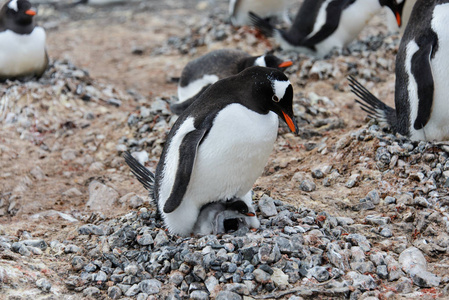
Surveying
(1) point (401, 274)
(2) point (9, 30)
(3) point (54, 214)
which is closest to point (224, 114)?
(1) point (401, 274)

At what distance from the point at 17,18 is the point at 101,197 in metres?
2.60

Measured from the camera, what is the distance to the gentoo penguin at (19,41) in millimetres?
6109

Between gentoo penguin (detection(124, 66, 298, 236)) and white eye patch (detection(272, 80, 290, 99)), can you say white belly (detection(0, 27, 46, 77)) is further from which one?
white eye patch (detection(272, 80, 290, 99))

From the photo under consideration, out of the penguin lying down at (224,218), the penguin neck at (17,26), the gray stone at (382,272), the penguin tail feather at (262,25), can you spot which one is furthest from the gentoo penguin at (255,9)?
the gray stone at (382,272)

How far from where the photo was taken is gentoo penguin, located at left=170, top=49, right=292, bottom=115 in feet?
17.7

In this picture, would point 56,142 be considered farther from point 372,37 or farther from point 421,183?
point 372,37

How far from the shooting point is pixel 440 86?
4129mm

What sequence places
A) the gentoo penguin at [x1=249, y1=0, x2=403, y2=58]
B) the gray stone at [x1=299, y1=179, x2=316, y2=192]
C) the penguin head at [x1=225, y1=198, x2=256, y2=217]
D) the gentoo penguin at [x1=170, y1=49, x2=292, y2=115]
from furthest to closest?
the gentoo penguin at [x1=249, y1=0, x2=403, y2=58] < the gentoo penguin at [x1=170, y1=49, x2=292, y2=115] < the gray stone at [x1=299, y1=179, x2=316, y2=192] < the penguin head at [x1=225, y1=198, x2=256, y2=217]

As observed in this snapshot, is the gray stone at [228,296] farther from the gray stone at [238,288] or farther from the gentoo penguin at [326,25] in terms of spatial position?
the gentoo penguin at [326,25]

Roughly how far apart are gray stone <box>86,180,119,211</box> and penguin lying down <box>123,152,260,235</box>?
4.37 ft

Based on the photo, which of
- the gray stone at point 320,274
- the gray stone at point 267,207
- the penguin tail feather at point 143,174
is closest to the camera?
the gray stone at point 320,274

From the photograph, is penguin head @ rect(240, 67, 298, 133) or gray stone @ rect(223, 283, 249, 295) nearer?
gray stone @ rect(223, 283, 249, 295)

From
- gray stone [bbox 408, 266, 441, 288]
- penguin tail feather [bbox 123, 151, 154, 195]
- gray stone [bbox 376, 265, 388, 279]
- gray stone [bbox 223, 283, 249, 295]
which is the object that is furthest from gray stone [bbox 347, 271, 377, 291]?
penguin tail feather [bbox 123, 151, 154, 195]

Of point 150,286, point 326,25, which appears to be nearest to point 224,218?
point 150,286
